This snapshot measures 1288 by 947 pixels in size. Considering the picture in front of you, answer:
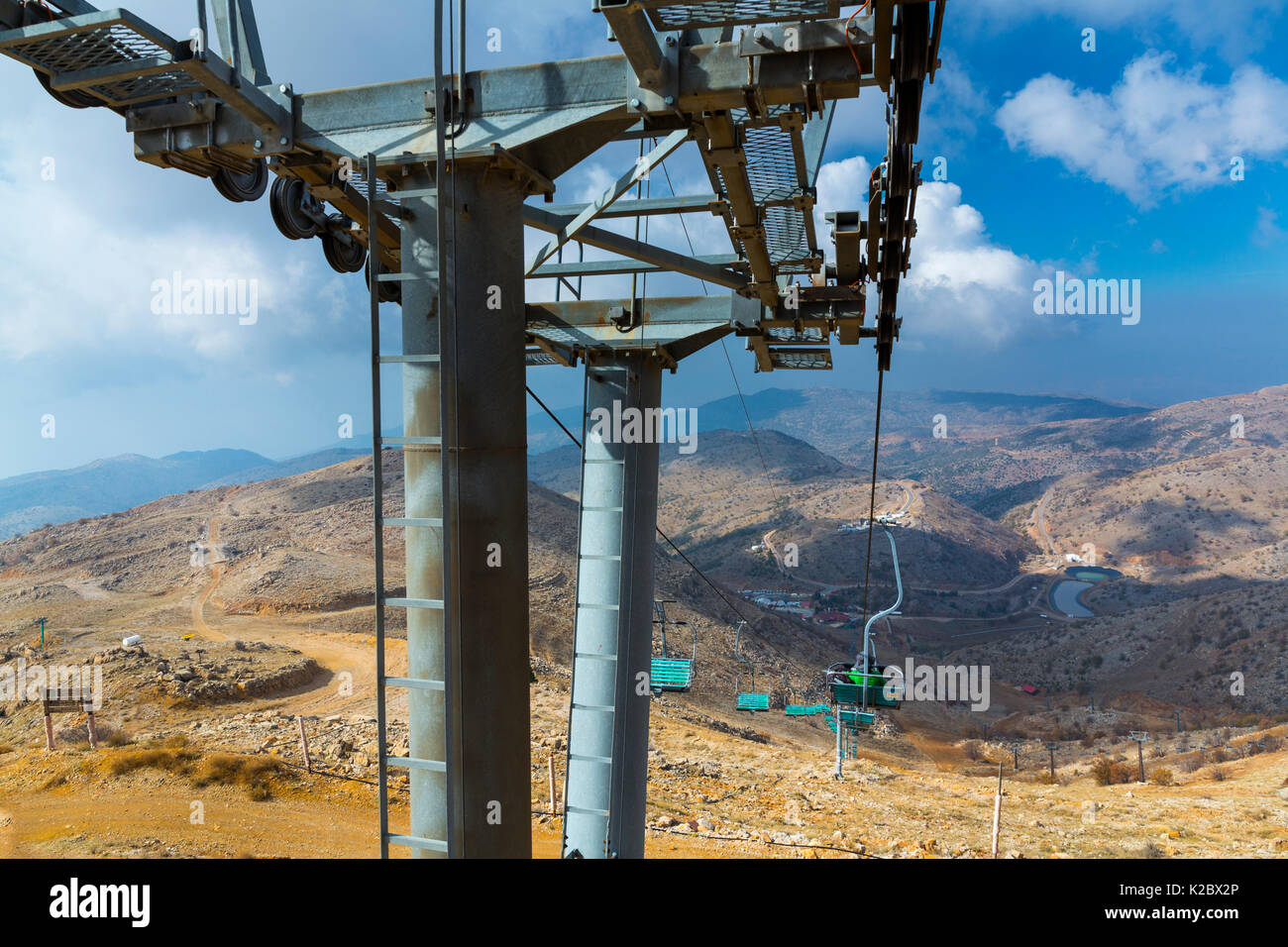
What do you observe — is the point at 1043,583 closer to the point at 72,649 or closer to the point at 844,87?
the point at 72,649

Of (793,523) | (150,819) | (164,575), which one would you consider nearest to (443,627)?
(150,819)

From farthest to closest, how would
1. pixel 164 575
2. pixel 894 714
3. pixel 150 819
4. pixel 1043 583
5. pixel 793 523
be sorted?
1. pixel 793 523
2. pixel 1043 583
3. pixel 164 575
4. pixel 894 714
5. pixel 150 819

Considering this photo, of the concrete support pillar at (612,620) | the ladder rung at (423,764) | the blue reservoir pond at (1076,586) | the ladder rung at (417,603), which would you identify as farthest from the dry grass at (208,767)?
the blue reservoir pond at (1076,586)

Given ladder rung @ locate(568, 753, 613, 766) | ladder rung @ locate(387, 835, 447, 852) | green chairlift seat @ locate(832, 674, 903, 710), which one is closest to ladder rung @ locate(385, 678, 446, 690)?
ladder rung @ locate(387, 835, 447, 852)

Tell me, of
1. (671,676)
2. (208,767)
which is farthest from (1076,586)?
(208,767)

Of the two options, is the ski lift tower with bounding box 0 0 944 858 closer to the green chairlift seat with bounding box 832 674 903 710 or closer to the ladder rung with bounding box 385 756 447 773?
the ladder rung with bounding box 385 756 447 773

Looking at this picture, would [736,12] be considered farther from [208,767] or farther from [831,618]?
[831,618]
